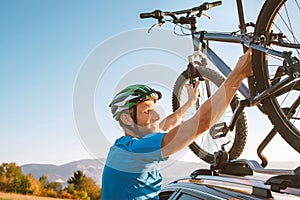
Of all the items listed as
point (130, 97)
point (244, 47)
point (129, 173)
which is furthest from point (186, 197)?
point (244, 47)

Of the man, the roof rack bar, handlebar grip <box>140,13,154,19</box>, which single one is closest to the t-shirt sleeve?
the man

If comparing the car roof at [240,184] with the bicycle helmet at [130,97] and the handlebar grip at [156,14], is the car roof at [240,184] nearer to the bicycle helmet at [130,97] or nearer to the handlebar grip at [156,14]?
the bicycle helmet at [130,97]

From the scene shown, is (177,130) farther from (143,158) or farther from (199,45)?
(199,45)

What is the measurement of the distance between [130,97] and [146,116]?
117mm

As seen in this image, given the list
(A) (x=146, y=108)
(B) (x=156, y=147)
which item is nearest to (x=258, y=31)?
(A) (x=146, y=108)

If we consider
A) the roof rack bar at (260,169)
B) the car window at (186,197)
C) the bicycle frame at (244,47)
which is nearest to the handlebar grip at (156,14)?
the bicycle frame at (244,47)

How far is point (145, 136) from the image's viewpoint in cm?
215

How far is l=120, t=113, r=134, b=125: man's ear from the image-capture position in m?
2.35

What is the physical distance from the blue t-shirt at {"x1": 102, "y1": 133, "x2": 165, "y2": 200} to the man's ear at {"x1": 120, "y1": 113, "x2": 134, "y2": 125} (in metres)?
0.08

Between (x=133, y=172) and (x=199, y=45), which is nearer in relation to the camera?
(x=133, y=172)

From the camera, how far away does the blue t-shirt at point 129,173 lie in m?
2.18

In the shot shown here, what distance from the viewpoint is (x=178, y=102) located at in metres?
4.05

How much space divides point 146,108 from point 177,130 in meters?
0.34

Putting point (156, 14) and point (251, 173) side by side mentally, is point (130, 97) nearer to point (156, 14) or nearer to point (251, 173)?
point (251, 173)
